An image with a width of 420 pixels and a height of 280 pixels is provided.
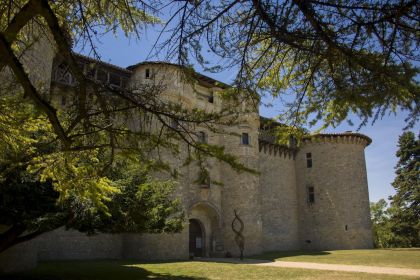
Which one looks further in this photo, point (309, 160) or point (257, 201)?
point (309, 160)

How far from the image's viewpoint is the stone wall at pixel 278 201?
92.2 ft

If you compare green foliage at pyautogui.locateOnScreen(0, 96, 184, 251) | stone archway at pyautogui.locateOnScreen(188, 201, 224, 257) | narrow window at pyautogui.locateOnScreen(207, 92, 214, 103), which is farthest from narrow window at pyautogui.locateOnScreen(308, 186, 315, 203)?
green foliage at pyautogui.locateOnScreen(0, 96, 184, 251)

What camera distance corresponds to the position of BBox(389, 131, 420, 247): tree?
32.4 m

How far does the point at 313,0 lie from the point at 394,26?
135 centimetres

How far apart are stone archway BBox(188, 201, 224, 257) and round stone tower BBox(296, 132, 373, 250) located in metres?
9.52

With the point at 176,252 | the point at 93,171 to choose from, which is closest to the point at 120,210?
the point at 93,171

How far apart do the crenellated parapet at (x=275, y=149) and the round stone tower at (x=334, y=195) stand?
4.08 feet

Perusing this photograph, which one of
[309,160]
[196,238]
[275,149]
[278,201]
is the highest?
[275,149]

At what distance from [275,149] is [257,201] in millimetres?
6864

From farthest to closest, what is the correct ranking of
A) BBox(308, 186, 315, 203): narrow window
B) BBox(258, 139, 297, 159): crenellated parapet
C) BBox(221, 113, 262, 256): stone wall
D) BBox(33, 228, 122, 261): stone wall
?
BBox(308, 186, 315, 203): narrow window, BBox(258, 139, 297, 159): crenellated parapet, BBox(221, 113, 262, 256): stone wall, BBox(33, 228, 122, 261): stone wall

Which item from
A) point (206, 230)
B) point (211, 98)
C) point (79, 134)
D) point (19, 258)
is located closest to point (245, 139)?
point (211, 98)

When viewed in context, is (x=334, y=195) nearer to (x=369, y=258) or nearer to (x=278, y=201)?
(x=278, y=201)

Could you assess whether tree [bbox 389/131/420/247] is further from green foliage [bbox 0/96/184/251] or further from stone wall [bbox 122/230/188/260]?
green foliage [bbox 0/96/184/251]

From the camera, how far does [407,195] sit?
3344 cm
